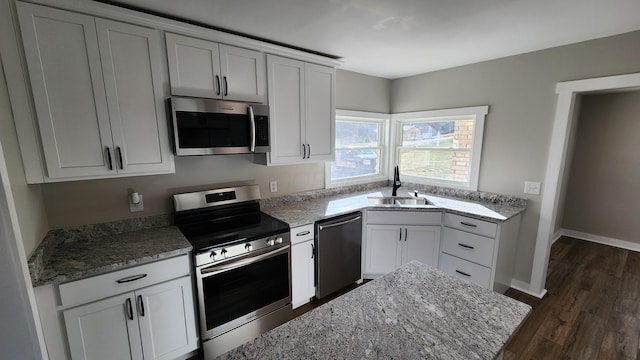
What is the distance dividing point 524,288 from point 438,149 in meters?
1.78

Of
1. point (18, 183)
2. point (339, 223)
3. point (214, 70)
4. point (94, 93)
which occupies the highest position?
point (214, 70)

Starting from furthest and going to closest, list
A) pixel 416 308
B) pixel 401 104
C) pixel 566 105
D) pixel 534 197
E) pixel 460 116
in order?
1. pixel 401 104
2. pixel 460 116
3. pixel 534 197
4. pixel 566 105
5. pixel 416 308

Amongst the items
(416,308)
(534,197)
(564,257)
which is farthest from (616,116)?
(416,308)

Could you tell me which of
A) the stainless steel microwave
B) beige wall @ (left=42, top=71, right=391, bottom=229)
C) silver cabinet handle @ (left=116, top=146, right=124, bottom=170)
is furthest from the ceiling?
beige wall @ (left=42, top=71, right=391, bottom=229)

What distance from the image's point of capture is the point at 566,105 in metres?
2.33

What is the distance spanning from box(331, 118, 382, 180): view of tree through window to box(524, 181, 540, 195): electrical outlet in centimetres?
172

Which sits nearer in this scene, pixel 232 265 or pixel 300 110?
pixel 232 265

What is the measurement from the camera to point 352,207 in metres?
2.72

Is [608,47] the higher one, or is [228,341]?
[608,47]

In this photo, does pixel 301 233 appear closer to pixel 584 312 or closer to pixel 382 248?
pixel 382 248

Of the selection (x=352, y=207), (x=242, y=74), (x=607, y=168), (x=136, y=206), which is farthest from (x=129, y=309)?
(x=607, y=168)

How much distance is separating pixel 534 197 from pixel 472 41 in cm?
164

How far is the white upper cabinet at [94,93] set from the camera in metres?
1.44

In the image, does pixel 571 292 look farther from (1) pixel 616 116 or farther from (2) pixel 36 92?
(2) pixel 36 92
